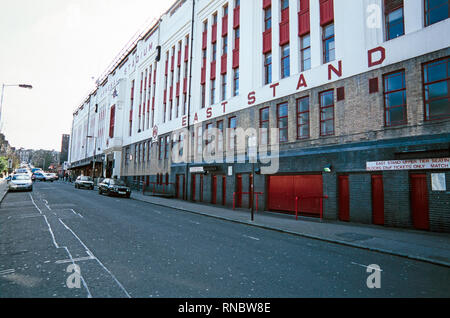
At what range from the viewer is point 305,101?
1507cm

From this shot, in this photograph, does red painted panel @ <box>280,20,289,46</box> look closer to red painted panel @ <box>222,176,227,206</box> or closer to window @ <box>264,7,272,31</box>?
window @ <box>264,7,272,31</box>

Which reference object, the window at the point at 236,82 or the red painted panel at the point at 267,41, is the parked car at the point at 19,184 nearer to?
the window at the point at 236,82

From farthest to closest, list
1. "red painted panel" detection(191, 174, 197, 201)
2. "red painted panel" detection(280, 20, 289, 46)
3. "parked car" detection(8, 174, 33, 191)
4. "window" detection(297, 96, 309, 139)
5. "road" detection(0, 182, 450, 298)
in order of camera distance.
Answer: "parked car" detection(8, 174, 33, 191), "red painted panel" detection(191, 174, 197, 201), "red painted panel" detection(280, 20, 289, 46), "window" detection(297, 96, 309, 139), "road" detection(0, 182, 450, 298)

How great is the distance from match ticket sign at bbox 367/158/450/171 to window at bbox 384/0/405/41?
567 centimetres

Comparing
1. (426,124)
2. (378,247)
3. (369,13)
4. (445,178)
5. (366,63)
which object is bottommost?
(378,247)

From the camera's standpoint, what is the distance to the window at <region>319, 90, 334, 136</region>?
13695 millimetres

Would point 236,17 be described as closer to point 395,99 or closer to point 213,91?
point 213,91

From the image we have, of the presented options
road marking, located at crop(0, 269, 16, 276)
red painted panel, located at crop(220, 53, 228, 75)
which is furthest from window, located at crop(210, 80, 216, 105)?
road marking, located at crop(0, 269, 16, 276)

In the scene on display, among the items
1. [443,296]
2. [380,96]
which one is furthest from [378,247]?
[380,96]

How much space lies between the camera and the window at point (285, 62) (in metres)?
16.4

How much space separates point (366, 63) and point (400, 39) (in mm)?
1523

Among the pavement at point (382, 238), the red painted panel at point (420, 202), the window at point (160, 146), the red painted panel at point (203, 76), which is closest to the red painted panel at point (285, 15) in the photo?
the red painted panel at point (203, 76)

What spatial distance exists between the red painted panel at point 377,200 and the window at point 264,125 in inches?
271
